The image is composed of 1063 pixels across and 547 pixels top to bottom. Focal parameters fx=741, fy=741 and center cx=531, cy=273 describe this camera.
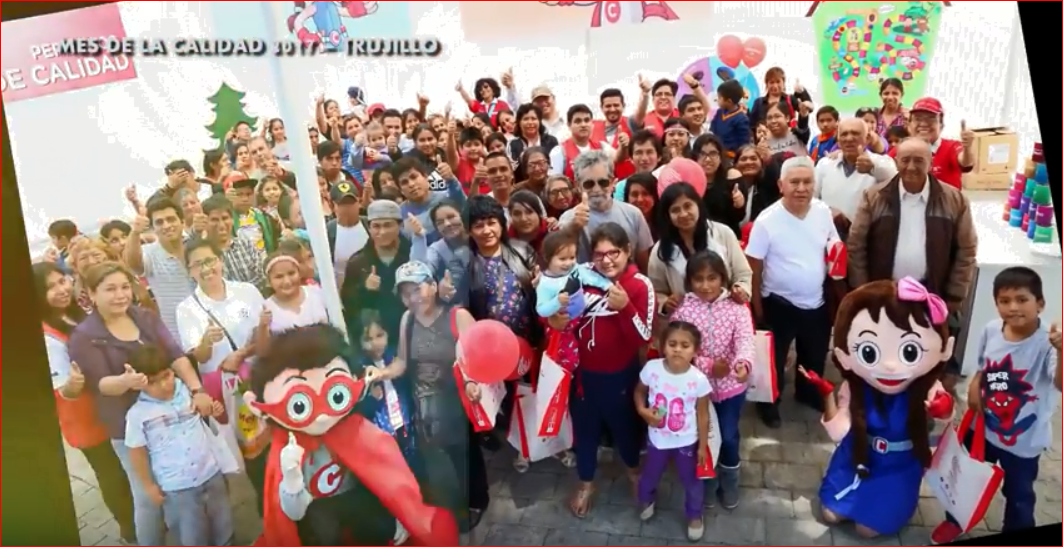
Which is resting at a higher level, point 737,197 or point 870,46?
point 870,46

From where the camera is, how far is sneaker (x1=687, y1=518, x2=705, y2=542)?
2.23 m

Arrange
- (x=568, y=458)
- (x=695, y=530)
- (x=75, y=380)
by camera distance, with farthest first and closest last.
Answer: (x=568, y=458) → (x=695, y=530) → (x=75, y=380)

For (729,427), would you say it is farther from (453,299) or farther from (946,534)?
(453,299)

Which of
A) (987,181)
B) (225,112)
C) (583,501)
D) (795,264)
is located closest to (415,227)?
(225,112)

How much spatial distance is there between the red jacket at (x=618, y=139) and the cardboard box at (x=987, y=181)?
46.2 inches

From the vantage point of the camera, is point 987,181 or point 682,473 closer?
point 682,473

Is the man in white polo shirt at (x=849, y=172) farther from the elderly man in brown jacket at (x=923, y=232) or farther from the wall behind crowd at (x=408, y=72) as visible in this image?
the wall behind crowd at (x=408, y=72)

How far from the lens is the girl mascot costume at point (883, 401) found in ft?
6.66

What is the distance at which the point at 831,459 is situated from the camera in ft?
7.55

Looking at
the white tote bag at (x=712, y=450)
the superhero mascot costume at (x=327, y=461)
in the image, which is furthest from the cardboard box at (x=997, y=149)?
the superhero mascot costume at (x=327, y=461)

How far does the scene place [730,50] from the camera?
10.9ft

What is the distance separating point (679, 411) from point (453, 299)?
739 millimetres

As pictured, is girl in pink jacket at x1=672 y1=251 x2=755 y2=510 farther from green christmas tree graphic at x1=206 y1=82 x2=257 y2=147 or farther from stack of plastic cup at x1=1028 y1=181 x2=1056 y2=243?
green christmas tree graphic at x1=206 y1=82 x2=257 y2=147

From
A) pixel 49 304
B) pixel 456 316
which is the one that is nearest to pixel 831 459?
pixel 456 316
